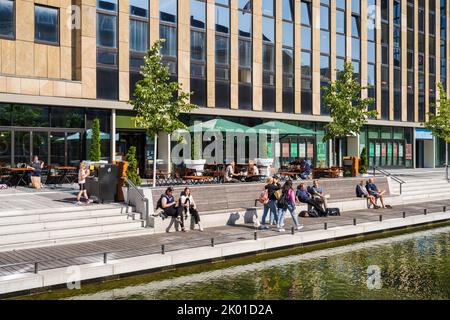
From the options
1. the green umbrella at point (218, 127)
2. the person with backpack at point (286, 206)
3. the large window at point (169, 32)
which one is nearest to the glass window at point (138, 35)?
the large window at point (169, 32)

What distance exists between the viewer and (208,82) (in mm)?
31094

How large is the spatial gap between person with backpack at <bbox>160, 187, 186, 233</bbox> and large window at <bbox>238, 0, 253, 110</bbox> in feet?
56.0

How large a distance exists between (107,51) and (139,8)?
323 centimetres

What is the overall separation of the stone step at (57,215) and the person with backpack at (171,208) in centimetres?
110

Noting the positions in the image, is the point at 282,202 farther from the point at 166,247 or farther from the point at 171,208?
the point at 166,247

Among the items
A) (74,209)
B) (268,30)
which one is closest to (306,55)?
(268,30)

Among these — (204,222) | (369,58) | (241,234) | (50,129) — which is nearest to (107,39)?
(50,129)

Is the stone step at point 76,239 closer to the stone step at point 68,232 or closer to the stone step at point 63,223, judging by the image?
the stone step at point 68,232

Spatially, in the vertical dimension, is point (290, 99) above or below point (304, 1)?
below

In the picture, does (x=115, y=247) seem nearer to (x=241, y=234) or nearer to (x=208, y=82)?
(x=241, y=234)

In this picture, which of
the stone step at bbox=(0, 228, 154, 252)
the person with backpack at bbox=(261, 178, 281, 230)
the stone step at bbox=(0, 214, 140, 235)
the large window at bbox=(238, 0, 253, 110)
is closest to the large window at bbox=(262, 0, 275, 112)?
the large window at bbox=(238, 0, 253, 110)

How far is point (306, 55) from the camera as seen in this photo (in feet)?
122

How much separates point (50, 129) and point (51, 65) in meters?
3.09

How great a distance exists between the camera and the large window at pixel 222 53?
31781 mm
